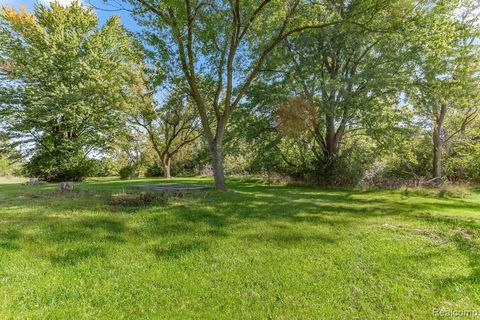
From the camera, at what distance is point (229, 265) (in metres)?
3.52

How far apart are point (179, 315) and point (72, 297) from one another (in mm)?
1200

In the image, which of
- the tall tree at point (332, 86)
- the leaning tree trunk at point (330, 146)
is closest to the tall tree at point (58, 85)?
the tall tree at point (332, 86)

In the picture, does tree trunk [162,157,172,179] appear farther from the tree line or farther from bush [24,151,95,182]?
bush [24,151,95,182]

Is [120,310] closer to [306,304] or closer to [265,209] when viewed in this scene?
[306,304]

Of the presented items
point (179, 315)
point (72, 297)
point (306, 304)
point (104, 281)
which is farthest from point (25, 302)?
point (306, 304)

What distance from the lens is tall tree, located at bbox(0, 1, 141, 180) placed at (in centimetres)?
1716

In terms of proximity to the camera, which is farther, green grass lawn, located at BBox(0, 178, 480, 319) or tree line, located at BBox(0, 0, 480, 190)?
tree line, located at BBox(0, 0, 480, 190)

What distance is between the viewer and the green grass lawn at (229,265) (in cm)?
266

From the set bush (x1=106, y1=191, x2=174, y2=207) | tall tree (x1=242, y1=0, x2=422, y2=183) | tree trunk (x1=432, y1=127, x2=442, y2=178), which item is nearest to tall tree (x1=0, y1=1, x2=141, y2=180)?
tall tree (x1=242, y1=0, x2=422, y2=183)

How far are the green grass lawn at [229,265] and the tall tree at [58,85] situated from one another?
46.4ft

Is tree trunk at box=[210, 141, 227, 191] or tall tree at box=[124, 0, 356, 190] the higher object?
tall tree at box=[124, 0, 356, 190]

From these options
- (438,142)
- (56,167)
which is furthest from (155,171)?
(438,142)

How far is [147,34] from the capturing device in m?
9.12

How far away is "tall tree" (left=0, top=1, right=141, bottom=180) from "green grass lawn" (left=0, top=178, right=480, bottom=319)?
557 inches
